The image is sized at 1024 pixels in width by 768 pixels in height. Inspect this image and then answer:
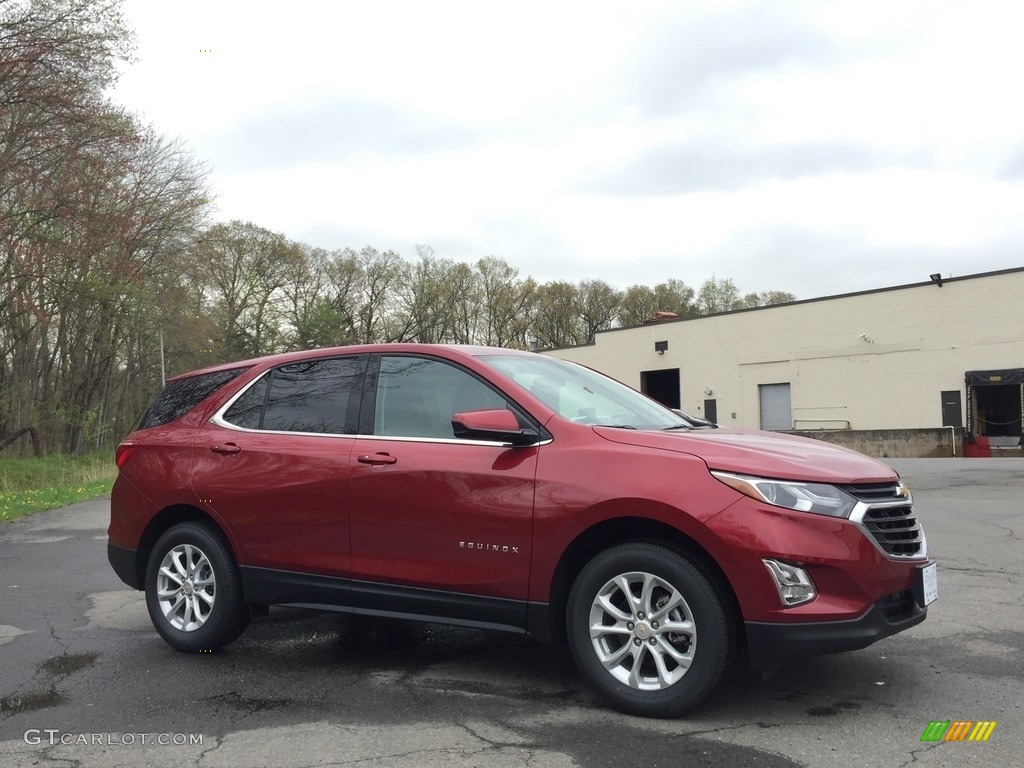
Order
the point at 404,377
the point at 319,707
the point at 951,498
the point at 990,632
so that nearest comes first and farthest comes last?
the point at 319,707 < the point at 404,377 < the point at 990,632 < the point at 951,498

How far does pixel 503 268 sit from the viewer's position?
69250mm

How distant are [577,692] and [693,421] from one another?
172 cm

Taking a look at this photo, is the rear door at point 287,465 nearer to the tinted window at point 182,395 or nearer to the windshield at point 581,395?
the tinted window at point 182,395

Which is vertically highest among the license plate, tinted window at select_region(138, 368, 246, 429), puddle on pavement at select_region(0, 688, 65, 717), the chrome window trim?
tinted window at select_region(138, 368, 246, 429)

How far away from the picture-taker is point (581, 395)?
4.99 metres

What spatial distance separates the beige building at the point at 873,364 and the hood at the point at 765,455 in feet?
94.6

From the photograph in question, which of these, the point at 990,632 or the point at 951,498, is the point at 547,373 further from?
the point at 951,498

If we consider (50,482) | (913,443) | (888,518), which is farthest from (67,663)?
(913,443)

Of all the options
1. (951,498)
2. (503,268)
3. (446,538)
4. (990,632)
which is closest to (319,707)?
(446,538)

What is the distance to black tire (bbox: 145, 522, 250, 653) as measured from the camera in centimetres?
529

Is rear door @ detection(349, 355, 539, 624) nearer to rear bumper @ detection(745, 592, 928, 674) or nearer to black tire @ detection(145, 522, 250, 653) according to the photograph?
black tire @ detection(145, 522, 250, 653)

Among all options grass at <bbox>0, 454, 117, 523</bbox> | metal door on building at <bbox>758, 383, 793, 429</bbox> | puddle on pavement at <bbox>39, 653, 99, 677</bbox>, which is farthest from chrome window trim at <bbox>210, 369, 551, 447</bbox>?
metal door on building at <bbox>758, 383, 793, 429</bbox>

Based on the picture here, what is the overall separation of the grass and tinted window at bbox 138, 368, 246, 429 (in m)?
9.35

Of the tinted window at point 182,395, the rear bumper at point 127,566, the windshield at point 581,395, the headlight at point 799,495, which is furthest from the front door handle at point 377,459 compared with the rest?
the rear bumper at point 127,566
